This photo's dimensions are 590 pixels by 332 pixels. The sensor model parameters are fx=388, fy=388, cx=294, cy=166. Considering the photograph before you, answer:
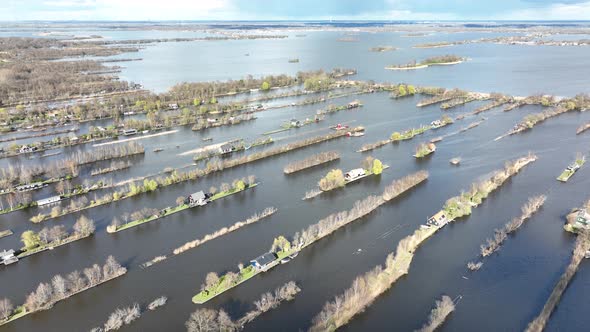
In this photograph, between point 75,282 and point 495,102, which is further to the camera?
point 495,102

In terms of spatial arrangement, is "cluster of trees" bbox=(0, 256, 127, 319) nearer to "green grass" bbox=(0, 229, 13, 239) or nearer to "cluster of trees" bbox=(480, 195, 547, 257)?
"green grass" bbox=(0, 229, 13, 239)

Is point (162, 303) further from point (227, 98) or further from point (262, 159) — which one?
point (227, 98)

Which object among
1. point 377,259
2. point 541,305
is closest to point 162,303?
point 377,259

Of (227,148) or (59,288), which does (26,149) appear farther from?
(59,288)

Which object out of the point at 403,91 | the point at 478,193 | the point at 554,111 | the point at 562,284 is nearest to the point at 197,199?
the point at 478,193

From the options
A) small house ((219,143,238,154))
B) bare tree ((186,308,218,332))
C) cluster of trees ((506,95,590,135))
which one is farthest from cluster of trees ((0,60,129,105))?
cluster of trees ((506,95,590,135))

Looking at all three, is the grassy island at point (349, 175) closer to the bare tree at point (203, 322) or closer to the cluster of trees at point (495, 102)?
the bare tree at point (203, 322)
